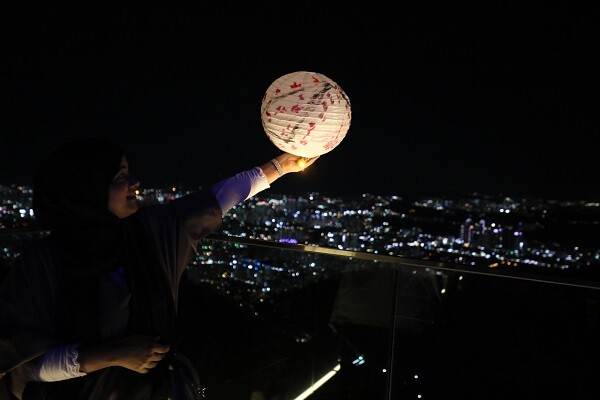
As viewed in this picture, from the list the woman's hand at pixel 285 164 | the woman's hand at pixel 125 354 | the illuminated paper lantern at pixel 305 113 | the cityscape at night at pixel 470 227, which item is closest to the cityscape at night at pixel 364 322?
the woman's hand at pixel 285 164

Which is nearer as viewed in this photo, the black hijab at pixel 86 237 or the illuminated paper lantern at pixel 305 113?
the black hijab at pixel 86 237

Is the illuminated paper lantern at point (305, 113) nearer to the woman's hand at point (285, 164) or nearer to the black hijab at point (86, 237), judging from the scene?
the woman's hand at point (285, 164)

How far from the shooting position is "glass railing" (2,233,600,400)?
255cm

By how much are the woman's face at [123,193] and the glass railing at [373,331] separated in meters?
1.29

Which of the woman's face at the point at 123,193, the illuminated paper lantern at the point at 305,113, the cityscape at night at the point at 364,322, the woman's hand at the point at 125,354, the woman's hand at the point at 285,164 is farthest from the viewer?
the cityscape at night at the point at 364,322

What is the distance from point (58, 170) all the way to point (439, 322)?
86.5 inches

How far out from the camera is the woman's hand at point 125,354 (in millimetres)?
1266

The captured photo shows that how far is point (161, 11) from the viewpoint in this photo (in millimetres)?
6762

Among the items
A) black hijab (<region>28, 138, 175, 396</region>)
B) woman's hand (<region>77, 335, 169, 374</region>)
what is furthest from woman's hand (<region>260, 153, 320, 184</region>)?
woman's hand (<region>77, 335, 169, 374</region>)

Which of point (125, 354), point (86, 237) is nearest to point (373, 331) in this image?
point (125, 354)

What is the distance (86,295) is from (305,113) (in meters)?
0.94

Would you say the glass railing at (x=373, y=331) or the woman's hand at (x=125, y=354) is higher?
the woman's hand at (x=125, y=354)

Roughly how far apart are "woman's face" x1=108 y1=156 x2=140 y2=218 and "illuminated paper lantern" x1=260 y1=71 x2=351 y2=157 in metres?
0.55

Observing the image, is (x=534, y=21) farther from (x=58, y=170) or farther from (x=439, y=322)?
(x=58, y=170)
